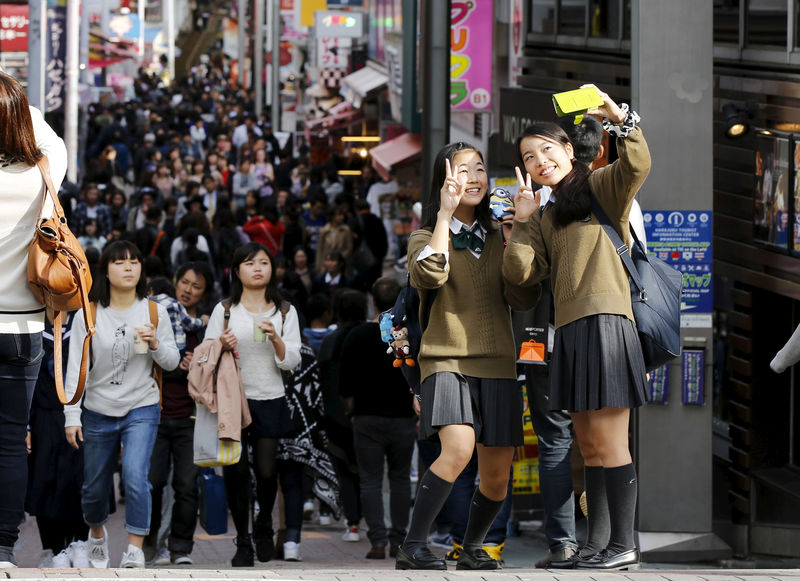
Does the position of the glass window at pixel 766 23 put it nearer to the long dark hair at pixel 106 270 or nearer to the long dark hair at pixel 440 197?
the long dark hair at pixel 440 197

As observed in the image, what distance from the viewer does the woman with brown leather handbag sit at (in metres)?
5.86

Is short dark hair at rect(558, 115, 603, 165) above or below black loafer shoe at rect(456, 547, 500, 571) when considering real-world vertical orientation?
above

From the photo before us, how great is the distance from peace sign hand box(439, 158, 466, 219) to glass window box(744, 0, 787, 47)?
4245 mm

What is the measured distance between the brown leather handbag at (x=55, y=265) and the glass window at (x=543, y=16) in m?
10.2

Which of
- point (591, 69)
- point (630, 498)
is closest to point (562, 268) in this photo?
point (630, 498)

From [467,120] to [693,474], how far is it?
12512mm

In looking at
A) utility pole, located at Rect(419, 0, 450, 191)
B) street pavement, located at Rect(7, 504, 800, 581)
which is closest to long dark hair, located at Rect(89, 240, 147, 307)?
street pavement, located at Rect(7, 504, 800, 581)

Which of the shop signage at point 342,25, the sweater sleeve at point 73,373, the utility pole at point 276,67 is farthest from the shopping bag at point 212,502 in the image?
the utility pole at point 276,67

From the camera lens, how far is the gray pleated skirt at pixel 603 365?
609 cm

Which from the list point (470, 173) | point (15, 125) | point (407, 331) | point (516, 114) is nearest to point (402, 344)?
point (407, 331)

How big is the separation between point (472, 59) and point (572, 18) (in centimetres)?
154

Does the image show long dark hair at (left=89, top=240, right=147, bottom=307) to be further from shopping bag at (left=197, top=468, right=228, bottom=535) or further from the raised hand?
the raised hand

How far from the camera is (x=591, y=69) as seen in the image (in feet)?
44.8

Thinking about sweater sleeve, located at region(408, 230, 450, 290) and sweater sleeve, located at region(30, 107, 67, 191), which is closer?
sweater sleeve, located at region(30, 107, 67, 191)
